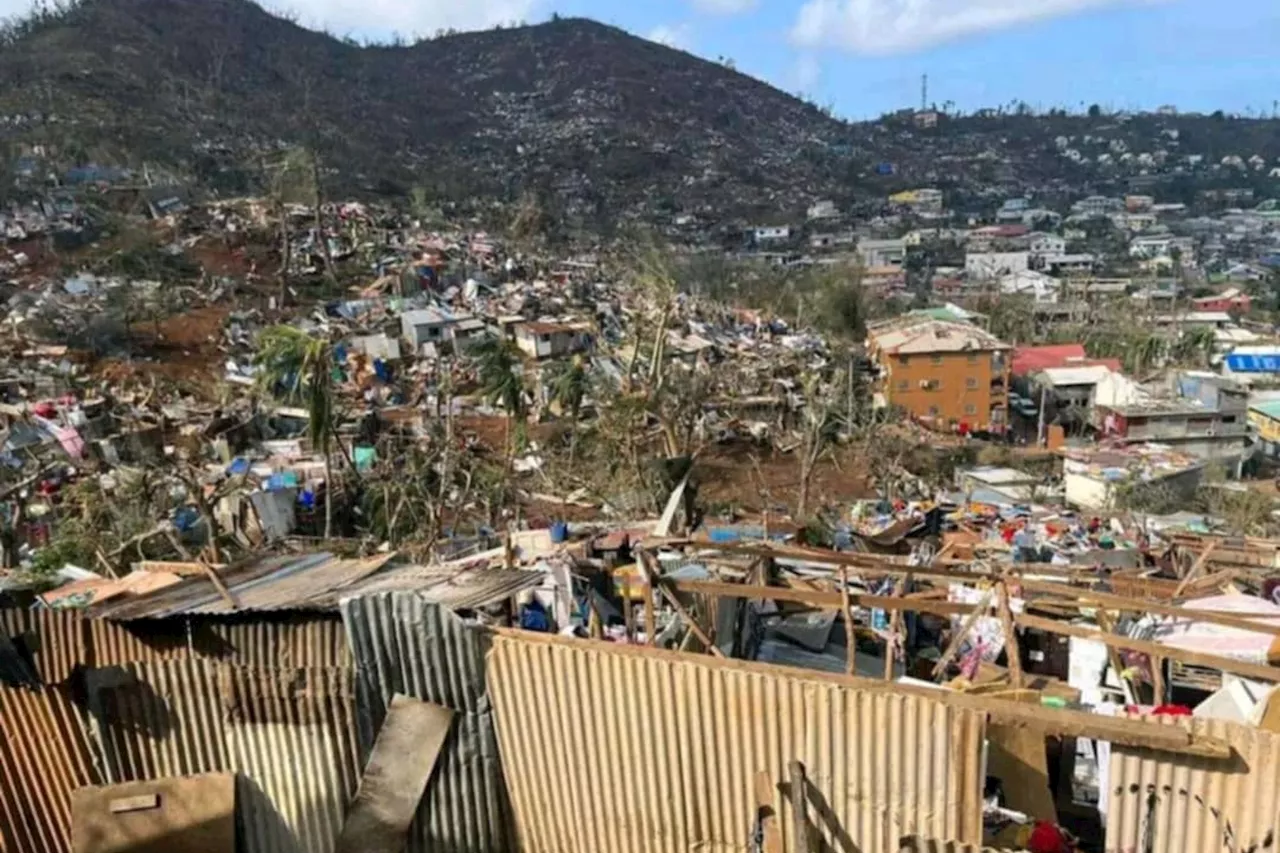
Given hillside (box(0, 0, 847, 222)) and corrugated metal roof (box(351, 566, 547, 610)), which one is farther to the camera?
hillside (box(0, 0, 847, 222))

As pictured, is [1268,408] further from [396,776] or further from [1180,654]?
[396,776]

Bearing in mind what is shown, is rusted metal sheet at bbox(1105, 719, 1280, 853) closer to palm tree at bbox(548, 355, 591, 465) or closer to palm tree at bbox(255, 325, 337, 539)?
palm tree at bbox(255, 325, 337, 539)

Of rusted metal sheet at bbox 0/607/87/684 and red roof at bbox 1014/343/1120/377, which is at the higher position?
rusted metal sheet at bbox 0/607/87/684

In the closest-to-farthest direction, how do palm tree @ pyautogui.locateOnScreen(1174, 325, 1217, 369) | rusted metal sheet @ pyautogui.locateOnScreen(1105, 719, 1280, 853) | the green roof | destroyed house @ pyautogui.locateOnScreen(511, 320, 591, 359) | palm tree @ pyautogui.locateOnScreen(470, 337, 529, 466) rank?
rusted metal sheet @ pyautogui.locateOnScreen(1105, 719, 1280, 853), palm tree @ pyautogui.locateOnScreen(470, 337, 529, 466), destroyed house @ pyautogui.locateOnScreen(511, 320, 591, 359), the green roof, palm tree @ pyautogui.locateOnScreen(1174, 325, 1217, 369)

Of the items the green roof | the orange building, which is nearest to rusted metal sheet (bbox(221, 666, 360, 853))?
the orange building

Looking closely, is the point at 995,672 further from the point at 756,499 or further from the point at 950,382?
the point at 950,382

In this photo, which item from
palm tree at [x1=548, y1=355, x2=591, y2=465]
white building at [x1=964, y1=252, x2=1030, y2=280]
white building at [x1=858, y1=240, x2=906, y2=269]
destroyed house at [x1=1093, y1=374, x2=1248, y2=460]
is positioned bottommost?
→ destroyed house at [x1=1093, y1=374, x2=1248, y2=460]

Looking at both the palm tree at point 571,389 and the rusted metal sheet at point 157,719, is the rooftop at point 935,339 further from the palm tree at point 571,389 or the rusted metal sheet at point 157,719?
the rusted metal sheet at point 157,719
